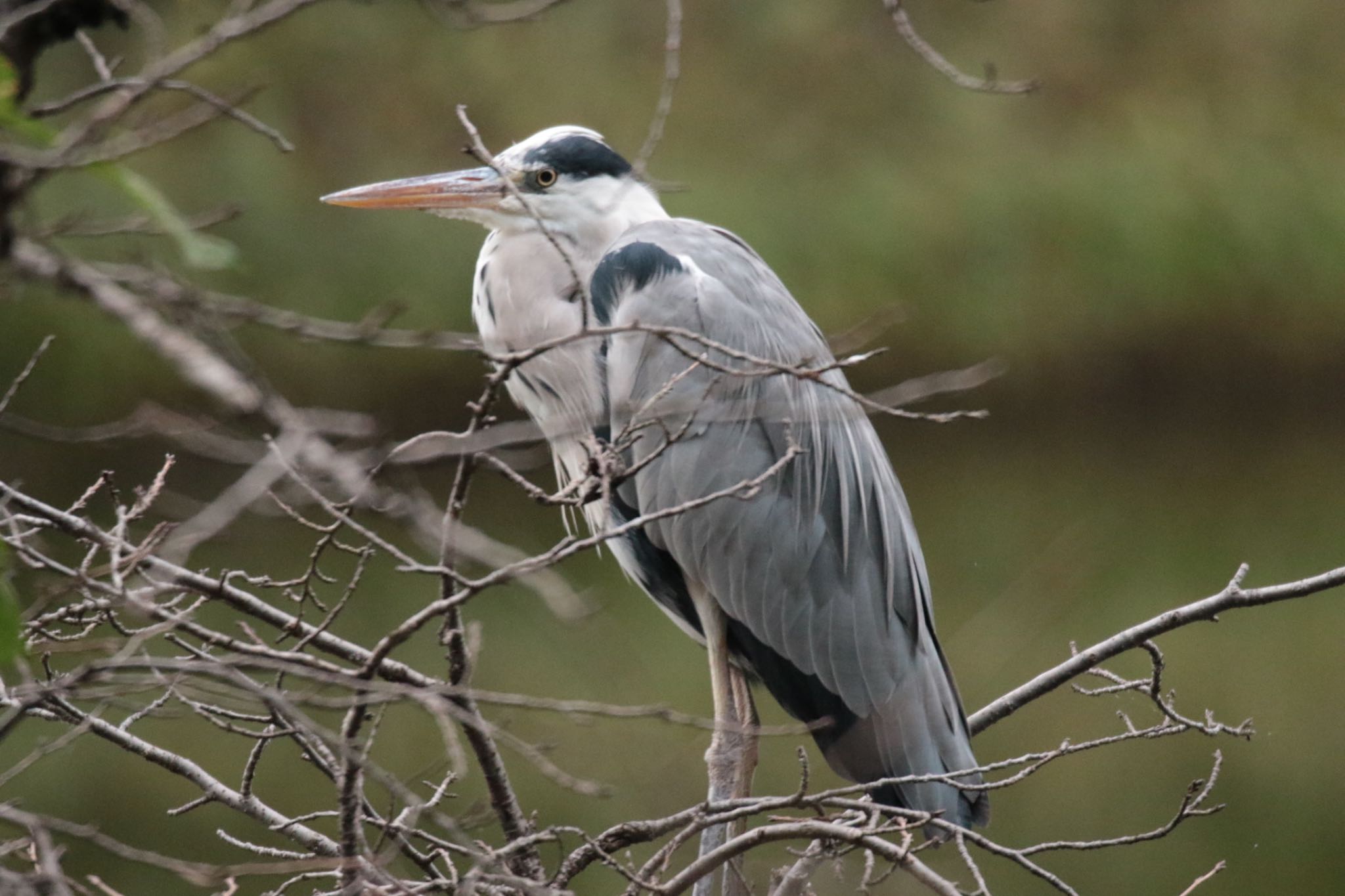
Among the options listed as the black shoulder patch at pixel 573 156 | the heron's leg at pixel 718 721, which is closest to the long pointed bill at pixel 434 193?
the black shoulder patch at pixel 573 156

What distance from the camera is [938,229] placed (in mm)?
10820

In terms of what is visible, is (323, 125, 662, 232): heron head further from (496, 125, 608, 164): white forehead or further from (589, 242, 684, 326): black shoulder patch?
(589, 242, 684, 326): black shoulder patch

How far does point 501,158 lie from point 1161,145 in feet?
29.5

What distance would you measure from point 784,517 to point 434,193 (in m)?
0.93

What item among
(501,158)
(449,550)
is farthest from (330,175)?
(449,550)

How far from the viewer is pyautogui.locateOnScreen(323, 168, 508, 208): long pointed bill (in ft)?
9.36

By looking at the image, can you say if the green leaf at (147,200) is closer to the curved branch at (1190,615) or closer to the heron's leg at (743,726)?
the curved branch at (1190,615)

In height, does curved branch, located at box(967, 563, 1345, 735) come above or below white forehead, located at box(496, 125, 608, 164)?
below

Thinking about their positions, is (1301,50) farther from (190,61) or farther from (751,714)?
(190,61)

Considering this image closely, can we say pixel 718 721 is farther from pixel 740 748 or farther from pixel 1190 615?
pixel 1190 615

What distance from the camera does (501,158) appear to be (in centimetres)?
321

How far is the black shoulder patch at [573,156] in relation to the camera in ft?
10.2

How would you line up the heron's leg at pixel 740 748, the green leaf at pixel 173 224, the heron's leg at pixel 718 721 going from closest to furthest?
1. the green leaf at pixel 173 224
2. the heron's leg at pixel 740 748
3. the heron's leg at pixel 718 721

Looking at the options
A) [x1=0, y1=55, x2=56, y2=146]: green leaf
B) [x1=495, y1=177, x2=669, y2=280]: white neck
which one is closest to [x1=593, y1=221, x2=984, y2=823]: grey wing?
[x1=495, y1=177, x2=669, y2=280]: white neck
